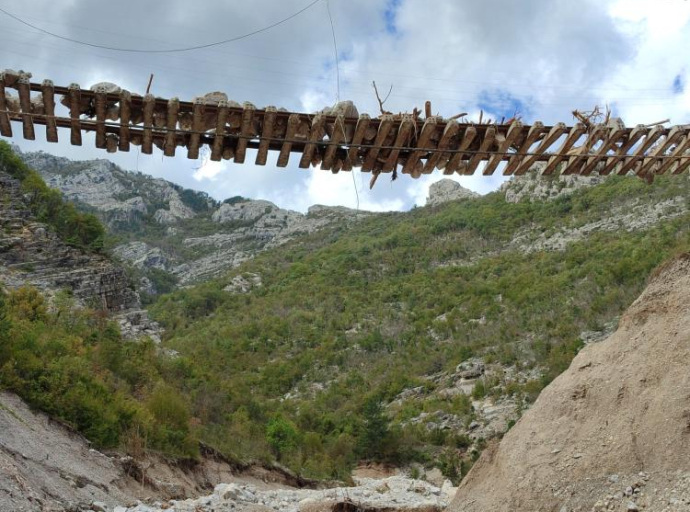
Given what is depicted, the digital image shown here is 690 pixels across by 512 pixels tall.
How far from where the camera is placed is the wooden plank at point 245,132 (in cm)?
626

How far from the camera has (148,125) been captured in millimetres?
6250

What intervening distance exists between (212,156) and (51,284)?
30.9 metres

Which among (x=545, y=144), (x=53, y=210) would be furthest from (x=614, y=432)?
(x=53, y=210)

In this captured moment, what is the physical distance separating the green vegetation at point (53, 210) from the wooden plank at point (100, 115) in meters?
34.5

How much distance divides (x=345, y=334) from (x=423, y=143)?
52.0 meters

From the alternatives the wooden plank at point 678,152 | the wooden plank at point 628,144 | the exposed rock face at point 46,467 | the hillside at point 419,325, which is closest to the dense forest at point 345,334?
the hillside at point 419,325

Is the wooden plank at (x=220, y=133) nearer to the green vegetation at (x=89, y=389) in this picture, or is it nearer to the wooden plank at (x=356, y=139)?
the wooden plank at (x=356, y=139)

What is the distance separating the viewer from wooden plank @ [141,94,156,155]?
6133 millimetres

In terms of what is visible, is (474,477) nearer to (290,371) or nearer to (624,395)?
(624,395)

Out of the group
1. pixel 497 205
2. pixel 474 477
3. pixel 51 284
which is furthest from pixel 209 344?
pixel 474 477

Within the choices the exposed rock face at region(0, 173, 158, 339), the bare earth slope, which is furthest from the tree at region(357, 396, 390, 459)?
the bare earth slope

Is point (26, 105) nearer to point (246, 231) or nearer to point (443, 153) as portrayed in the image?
point (443, 153)

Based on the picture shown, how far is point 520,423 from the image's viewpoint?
9.05m

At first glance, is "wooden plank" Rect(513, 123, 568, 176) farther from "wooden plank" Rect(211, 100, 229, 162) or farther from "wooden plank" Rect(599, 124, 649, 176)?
"wooden plank" Rect(211, 100, 229, 162)
